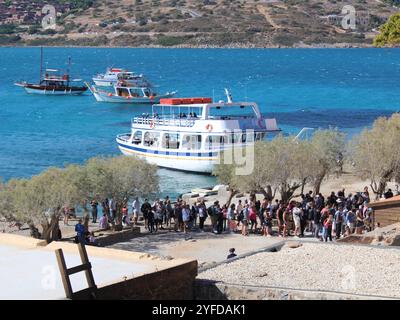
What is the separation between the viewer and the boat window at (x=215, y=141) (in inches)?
1859

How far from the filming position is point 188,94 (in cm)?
10844

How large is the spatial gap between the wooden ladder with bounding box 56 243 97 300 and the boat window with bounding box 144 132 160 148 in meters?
38.5

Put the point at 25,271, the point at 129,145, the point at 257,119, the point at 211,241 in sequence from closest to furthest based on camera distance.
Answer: the point at 25,271 → the point at 211,241 → the point at 257,119 → the point at 129,145

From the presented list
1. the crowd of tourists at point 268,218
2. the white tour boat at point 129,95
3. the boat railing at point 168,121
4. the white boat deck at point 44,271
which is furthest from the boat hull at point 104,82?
the white boat deck at point 44,271

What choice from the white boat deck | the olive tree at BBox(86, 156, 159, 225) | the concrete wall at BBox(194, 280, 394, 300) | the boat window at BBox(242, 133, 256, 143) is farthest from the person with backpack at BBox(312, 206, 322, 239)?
the boat window at BBox(242, 133, 256, 143)

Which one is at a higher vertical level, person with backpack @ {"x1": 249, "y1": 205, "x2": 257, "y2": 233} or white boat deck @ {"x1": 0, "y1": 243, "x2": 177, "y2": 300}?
white boat deck @ {"x1": 0, "y1": 243, "x2": 177, "y2": 300}

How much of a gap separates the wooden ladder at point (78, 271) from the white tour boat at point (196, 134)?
3099 cm

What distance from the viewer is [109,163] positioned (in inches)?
1223

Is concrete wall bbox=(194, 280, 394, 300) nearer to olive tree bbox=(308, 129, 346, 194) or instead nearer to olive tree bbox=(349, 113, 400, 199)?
olive tree bbox=(349, 113, 400, 199)

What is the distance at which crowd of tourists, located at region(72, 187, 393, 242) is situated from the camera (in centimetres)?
2488

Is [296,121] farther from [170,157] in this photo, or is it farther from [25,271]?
[25,271]

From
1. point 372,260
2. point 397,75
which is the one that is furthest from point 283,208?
point 397,75

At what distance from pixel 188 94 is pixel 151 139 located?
56.0 m

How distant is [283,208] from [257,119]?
21530 millimetres
